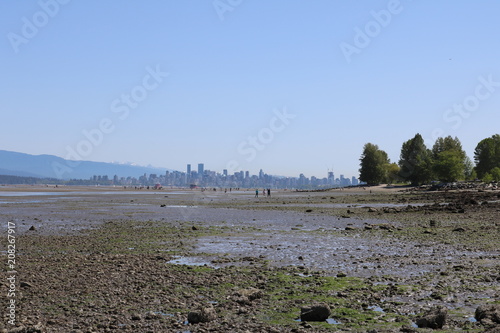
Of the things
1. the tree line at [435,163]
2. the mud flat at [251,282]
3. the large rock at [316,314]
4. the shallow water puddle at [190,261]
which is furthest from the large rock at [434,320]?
the tree line at [435,163]

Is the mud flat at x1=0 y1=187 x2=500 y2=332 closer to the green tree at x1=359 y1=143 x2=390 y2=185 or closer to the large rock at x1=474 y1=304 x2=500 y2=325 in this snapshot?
the large rock at x1=474 y1=304 x2=500 y2=325

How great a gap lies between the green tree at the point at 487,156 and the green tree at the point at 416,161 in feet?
53.2

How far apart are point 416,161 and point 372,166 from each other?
20937mm

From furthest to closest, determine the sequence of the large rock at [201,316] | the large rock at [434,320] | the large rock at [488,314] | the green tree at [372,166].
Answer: the green tree at [372,166]
the large rock at [201,316]
the large rock at [488,314]
the large rock at [434,320]

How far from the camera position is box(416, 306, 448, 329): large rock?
36.1 feet

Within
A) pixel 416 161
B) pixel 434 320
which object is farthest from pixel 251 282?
pixel 416 161

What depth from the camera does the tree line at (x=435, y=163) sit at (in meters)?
139

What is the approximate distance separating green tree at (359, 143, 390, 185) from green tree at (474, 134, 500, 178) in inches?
1287

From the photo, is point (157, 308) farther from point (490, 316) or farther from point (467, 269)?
point (467, 269)

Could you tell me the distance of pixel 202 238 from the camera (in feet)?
97.9

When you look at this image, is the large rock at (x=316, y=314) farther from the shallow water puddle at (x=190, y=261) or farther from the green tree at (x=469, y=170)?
the green tree at (x=469, y=170)

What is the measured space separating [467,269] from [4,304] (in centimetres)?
1496

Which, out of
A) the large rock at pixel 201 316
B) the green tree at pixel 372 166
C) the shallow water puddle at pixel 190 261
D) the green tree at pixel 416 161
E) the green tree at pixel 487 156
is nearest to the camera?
the large rock at pixel 201 316

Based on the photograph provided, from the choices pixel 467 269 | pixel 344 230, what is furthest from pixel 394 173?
pixel 467 269
